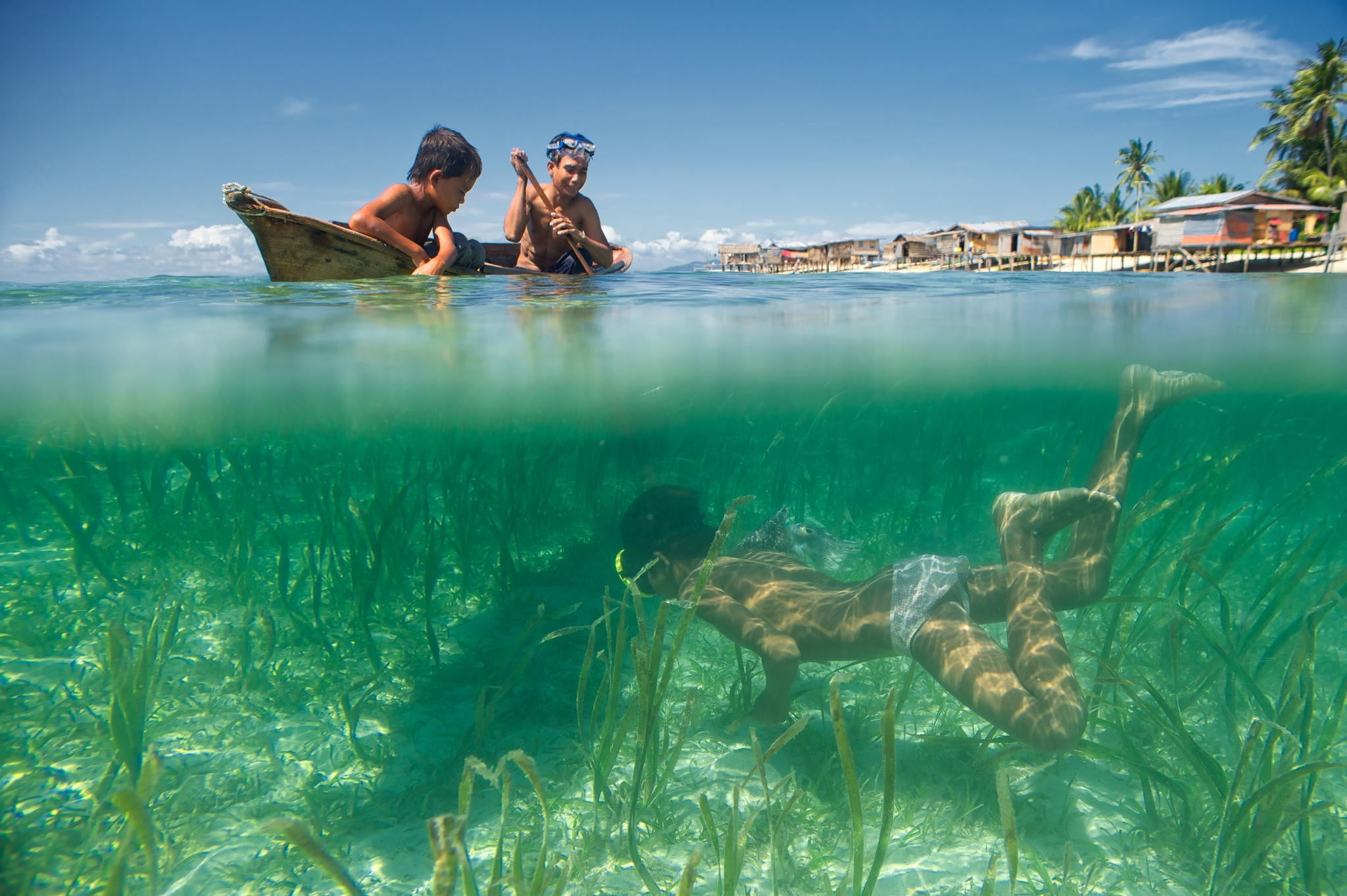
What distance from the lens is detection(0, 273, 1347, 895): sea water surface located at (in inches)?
129

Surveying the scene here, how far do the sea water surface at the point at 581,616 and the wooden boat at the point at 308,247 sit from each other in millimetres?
368

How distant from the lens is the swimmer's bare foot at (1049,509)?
4.21 m

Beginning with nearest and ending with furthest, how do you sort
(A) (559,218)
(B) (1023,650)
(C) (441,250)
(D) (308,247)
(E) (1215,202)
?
(B) (1023,650) → (D) (308,247) → (C) (441,250) → (A) (559,218) → (E) (1215,202)

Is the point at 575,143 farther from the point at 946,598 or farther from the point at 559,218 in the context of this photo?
the point at 946,598

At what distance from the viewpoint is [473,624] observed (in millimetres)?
5793

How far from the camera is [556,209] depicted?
809cm

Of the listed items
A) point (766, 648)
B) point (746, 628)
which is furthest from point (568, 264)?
point (766, 648)

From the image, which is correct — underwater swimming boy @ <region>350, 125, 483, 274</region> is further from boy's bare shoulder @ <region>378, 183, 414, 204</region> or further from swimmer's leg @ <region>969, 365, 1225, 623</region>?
swimmer's leg @ <region>969, 365, 1225, 623</region>

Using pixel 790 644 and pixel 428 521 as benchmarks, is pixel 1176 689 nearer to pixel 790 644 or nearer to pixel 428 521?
pixel 790 644

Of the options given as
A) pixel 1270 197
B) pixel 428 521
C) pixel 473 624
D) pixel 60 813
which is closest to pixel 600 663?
pixel 473 624

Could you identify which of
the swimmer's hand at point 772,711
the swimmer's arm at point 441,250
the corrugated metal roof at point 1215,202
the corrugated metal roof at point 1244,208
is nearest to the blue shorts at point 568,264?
the swimmer's arm at point 441,250

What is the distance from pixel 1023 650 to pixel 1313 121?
62.3 m

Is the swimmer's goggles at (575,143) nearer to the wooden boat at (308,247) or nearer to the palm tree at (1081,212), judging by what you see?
the wooden boat at (308,247)

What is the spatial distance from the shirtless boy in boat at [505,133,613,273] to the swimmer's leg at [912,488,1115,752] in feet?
19.8
